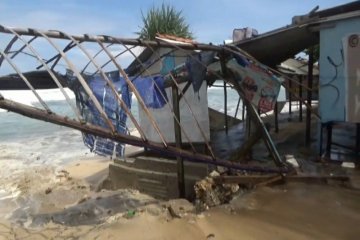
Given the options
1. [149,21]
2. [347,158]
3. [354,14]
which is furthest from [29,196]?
[149,21]

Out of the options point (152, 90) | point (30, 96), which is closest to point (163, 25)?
point (152, 90)

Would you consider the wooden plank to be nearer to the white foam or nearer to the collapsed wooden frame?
the collapsed wooden frame

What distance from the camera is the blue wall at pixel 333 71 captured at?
739cm

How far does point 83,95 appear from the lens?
6863 millimetres

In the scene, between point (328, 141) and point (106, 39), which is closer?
point (106, 39)

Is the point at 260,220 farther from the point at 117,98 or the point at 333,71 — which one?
the point at 333,71

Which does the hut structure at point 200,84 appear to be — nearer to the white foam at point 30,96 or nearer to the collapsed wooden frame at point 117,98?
the collapsed wooden frame at point 117,98

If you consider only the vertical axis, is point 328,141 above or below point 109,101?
below

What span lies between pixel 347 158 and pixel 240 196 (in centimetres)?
288

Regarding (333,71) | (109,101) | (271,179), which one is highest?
(333,71)

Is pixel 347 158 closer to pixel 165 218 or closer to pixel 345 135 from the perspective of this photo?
pixel 345 135

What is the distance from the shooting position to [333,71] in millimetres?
7590

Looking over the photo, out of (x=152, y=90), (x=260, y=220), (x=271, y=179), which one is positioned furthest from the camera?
(x=152, y=90)

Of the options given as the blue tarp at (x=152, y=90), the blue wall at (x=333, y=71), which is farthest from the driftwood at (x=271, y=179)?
the blue tarp at (x=152, y=90)
